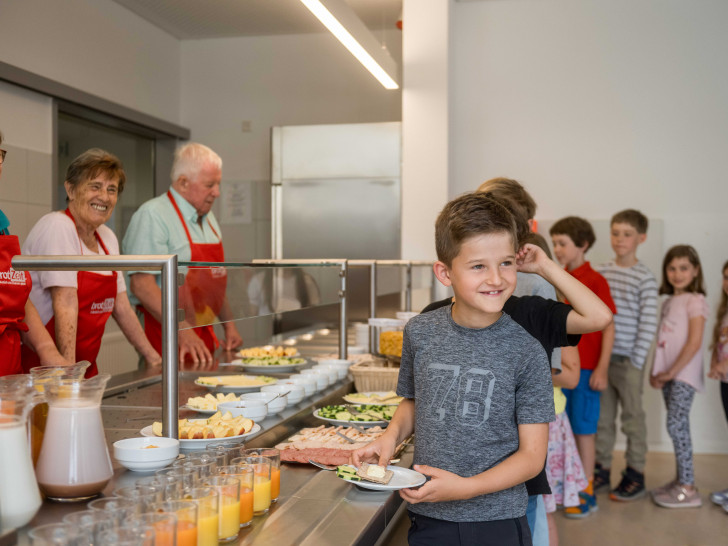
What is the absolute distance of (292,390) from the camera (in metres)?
2.35

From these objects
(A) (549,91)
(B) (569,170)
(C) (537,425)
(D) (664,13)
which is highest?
(D) (664,13)

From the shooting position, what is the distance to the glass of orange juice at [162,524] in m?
1.07

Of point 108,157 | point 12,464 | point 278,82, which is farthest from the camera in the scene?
point 278,82

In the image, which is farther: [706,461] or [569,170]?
[569,170]

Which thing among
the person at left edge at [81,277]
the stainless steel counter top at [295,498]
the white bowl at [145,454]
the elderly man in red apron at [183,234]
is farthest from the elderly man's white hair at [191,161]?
the white bowl at [145,454]

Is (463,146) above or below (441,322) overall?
above

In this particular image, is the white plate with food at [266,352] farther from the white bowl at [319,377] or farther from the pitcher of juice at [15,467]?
the pitcher of juice at [15,467]

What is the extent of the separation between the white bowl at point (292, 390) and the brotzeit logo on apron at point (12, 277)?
31.6 inches

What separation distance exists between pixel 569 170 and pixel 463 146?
82cm

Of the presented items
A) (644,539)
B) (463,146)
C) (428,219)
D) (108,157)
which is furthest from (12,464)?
(463,146)

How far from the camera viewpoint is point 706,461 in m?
5.19

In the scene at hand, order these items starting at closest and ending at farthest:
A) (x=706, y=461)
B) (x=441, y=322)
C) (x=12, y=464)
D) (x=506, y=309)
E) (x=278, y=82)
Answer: (x=12, y=464) → (x=441, y=322) → (x=506, y=309) → (x=706, y=461) → (x=278, y=82)

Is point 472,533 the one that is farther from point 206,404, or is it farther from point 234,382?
point 234,382

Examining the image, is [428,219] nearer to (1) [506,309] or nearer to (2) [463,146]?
(2) [463,146]
